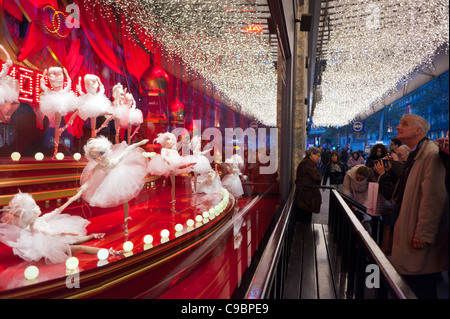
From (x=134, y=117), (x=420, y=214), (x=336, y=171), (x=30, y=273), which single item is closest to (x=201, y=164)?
(x=134, y=117)

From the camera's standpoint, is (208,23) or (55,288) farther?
(208,23)

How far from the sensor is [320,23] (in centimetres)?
829

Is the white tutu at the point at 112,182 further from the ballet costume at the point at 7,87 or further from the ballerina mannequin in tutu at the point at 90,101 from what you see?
the ballet costume at the point at 7,87

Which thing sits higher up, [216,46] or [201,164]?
[216,46]

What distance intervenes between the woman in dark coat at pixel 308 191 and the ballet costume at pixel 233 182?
1218 mm

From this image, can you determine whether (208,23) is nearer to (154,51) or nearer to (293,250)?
(154,51)

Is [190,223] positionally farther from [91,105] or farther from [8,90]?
[8,90]

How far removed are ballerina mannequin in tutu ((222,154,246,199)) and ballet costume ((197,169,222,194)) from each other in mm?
172

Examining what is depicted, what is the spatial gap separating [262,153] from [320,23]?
17.8 ft

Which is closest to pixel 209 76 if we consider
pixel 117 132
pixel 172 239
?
pixel 117 132

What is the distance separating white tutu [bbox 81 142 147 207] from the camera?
2.09m

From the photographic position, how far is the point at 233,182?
450 cm

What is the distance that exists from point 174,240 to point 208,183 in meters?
2.03

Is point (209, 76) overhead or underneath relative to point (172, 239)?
overhead
